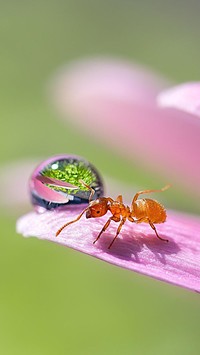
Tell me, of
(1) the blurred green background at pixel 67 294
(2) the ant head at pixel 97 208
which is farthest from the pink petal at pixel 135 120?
(2) the ant head at pixel 97 208

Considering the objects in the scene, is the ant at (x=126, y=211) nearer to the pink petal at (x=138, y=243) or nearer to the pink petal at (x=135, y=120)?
the pink petal at (x=138, y=243)

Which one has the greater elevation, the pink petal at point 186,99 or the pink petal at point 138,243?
the pink petal at point 186,99

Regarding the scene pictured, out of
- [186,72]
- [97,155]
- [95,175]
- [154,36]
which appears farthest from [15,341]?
[154,36]

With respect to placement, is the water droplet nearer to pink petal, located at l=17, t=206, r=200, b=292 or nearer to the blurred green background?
pink petal, located at l=17, t=206, r=200, b=292

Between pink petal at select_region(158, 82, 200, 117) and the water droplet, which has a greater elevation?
pink petal at select_region(158, 82, 200, 117)

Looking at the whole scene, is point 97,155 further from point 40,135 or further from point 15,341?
point 15,341

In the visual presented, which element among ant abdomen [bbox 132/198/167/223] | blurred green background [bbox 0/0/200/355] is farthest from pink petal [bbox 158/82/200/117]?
blurred green background [bbox 0/0/200/355]
